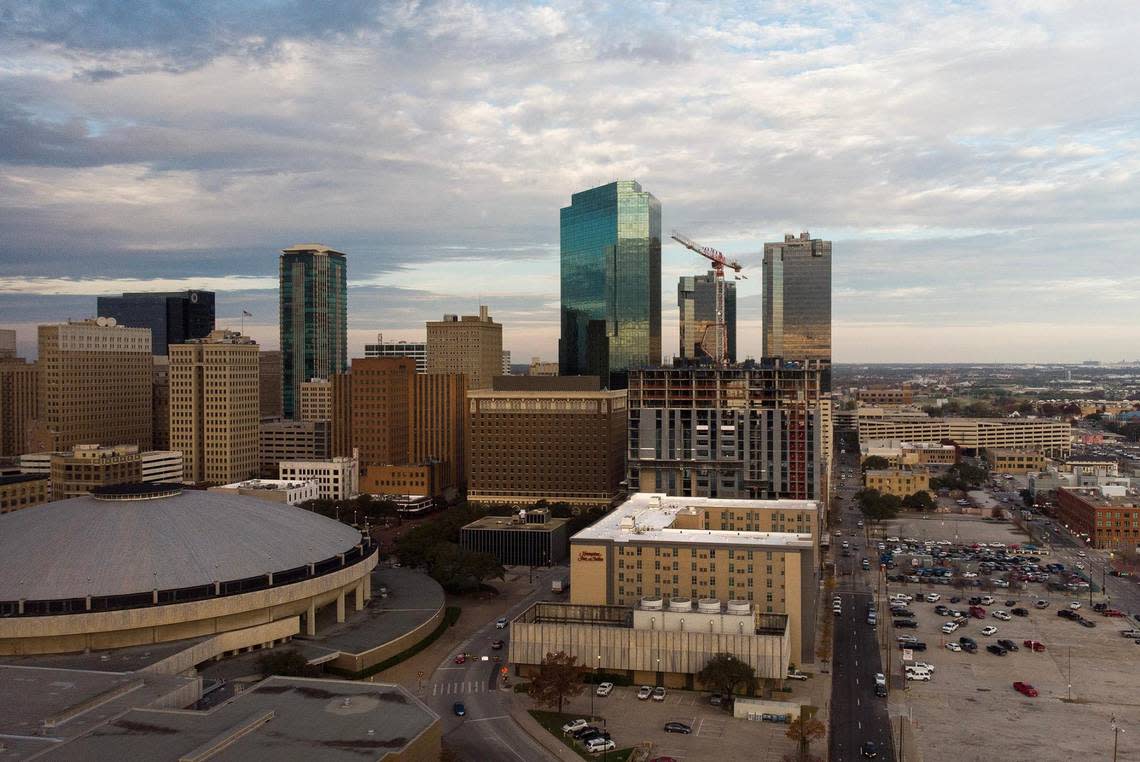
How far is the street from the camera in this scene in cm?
6888

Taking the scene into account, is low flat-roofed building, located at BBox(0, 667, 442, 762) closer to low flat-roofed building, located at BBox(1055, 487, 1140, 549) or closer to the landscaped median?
the landscaped median

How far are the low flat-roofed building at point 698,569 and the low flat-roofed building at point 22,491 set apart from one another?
336 feet

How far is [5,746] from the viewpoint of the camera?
2147 inches

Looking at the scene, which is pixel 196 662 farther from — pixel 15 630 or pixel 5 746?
pixel 5 746

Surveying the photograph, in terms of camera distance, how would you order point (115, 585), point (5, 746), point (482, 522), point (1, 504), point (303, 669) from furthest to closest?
point (1, 504) < point (482, 522) < point (115, 585) < point (303, 669) < point (5, 746)

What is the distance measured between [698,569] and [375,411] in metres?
112

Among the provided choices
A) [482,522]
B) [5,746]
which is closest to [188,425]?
[482,522]

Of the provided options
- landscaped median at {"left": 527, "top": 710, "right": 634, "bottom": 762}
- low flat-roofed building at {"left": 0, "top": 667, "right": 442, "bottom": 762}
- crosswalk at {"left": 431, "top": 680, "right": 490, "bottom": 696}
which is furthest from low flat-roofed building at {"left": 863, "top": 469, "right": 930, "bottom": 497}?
low flat-roofed building at {"left": 0, "top": 667, "right": 442, "bottom": 762}

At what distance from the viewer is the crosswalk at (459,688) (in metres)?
78.9

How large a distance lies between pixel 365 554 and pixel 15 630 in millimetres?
32815

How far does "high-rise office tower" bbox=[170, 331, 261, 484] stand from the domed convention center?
88.7 meters

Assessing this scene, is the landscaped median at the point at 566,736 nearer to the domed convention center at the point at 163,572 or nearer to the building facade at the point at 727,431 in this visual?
the domed convention center at the point at 163,572

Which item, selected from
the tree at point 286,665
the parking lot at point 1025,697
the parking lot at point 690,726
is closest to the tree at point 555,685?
the parking lot at point 690,726

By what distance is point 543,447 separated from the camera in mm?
173875
